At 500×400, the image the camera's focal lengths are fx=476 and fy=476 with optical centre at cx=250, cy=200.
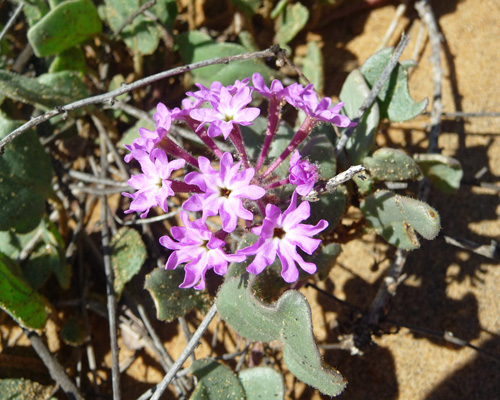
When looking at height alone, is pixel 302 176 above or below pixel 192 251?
above

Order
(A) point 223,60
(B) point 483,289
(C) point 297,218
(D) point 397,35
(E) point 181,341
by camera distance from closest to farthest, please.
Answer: (C) point 297,218
(A) point 223,60
(B) point 483,289
(E) point 181,341
(D) point 397,35

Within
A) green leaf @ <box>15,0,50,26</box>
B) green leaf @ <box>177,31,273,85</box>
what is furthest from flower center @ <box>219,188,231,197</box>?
green leaf @ <box>15,0,50,26</box>

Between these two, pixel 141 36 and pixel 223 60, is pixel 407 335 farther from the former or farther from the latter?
pixel 141 36

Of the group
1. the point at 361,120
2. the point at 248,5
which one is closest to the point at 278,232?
the point at 361,120

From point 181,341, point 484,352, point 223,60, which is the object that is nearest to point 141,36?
point 223,60

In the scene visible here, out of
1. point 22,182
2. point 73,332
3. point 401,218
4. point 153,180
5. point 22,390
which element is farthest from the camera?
point 73,332

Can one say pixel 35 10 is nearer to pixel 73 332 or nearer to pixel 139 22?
pixel 139 22

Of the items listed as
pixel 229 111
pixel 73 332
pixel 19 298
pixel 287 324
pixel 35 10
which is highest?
pixel 35 10
